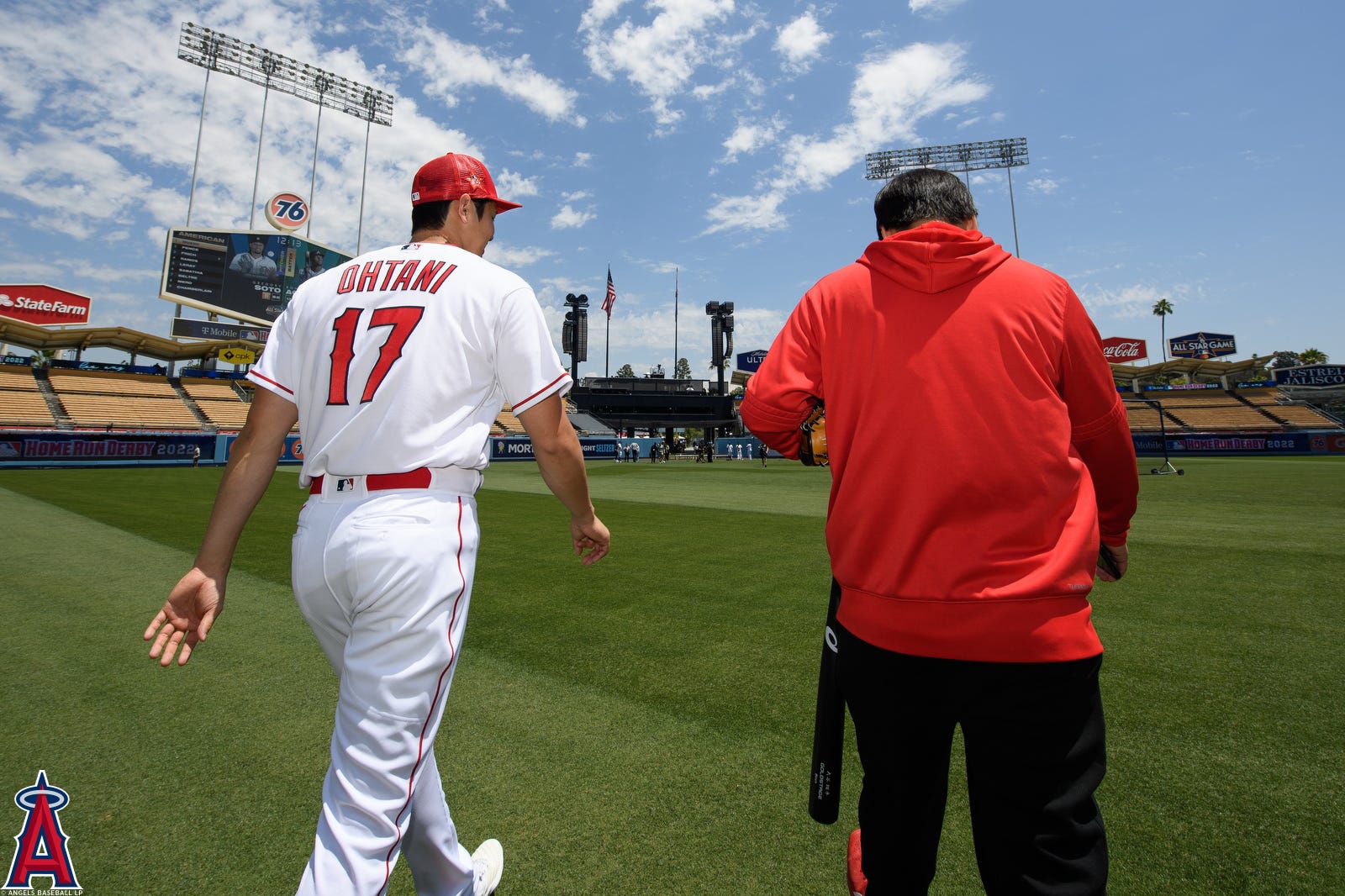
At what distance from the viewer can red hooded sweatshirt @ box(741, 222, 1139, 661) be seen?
1454 mm

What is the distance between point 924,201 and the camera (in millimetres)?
1743

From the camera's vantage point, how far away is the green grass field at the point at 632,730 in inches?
90.2

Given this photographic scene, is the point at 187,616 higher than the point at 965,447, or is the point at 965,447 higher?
the point at 965,447

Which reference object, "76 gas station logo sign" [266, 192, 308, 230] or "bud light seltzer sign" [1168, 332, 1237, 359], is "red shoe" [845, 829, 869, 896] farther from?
"bud light seltzer sign" [1168, 332, 1237, 359]

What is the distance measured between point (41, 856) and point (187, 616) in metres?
1.25

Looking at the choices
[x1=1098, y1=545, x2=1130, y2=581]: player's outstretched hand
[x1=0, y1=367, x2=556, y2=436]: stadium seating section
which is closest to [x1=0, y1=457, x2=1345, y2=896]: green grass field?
[x1=1098, y1=545, x2=1130, y2=581]: player's outstretched hand

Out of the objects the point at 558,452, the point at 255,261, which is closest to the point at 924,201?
the point at 558,452

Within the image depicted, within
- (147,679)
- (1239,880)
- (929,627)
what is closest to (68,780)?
(147,679)

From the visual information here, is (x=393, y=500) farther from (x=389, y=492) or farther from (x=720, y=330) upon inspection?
(x=720, y=330)

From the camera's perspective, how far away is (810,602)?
19.0 ft

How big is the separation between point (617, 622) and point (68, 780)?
320 cm

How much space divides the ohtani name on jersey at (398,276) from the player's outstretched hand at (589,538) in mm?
814

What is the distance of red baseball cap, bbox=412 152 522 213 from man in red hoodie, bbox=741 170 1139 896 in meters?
1.23

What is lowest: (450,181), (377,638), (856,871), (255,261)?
(856,871)
